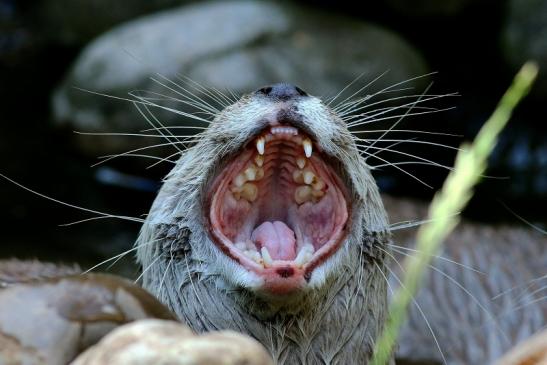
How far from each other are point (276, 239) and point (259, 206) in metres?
0.16

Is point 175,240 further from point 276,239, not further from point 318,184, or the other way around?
point 318,184

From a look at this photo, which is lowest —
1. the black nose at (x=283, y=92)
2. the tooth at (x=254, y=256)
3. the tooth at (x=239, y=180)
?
the tooth at (x=254, y=256)

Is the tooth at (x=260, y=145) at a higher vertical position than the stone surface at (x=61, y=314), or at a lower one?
higher

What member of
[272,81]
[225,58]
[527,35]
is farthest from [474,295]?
[527,35]

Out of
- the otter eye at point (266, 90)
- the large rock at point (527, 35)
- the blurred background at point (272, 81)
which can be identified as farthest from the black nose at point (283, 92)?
the large rock at point (527, 35)

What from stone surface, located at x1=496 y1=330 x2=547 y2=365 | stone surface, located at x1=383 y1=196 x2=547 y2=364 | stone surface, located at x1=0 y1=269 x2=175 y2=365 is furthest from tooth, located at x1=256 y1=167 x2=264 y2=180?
stone surface, located at x1=383 y1=196 x2=547 y2=364

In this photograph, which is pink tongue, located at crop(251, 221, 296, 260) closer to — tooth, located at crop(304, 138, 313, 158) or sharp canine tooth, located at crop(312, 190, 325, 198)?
sharp canine tooth, located at crop(312, 190, 325, 198)

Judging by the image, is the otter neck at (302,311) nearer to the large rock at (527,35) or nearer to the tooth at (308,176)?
the tooth at (308,176)

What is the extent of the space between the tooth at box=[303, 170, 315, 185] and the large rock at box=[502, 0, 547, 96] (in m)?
4.75

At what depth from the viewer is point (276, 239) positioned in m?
2.60

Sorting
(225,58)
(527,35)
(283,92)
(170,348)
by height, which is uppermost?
(527,35)

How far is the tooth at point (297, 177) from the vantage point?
2.64 m

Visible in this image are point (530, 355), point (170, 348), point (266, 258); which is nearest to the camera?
point (170, 348)

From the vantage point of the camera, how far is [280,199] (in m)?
2.76
